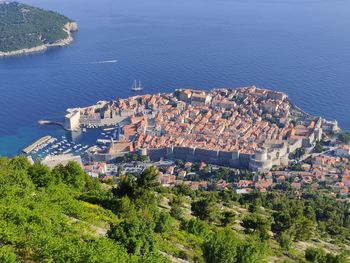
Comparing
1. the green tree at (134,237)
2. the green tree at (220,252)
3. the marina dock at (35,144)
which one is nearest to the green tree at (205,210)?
the green tree at (220,252)

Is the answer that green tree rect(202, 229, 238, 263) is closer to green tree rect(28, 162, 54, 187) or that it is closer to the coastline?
green tree rect(28, 162, 54, 187)

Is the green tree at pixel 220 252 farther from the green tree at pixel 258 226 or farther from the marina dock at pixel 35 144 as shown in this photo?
the marina dock at pixel 35 144

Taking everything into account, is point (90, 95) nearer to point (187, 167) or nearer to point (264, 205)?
point (187, 167)

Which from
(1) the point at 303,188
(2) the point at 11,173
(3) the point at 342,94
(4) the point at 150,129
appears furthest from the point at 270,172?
(2) the point at 11,173

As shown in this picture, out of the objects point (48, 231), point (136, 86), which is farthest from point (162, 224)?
point (136, 86)

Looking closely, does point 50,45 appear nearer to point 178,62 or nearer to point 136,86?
point 178,62

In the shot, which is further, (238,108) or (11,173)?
(238,108)

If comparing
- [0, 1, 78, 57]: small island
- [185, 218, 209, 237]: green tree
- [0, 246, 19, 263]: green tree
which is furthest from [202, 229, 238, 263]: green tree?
[0, 1, 78, 57]: small island
